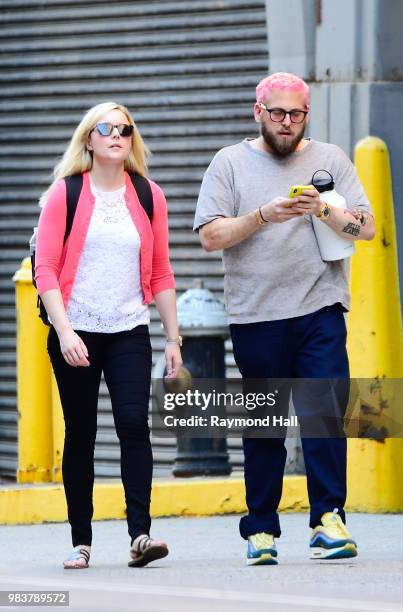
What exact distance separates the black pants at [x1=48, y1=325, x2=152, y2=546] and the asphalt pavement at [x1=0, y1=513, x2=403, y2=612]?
1.04ft

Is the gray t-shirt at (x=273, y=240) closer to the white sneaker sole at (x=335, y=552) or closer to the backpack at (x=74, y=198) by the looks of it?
the backpack at (x=74, y=198)

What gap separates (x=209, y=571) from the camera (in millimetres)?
6711

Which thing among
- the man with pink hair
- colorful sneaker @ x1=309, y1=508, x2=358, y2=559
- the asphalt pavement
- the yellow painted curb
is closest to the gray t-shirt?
the man with pink hair

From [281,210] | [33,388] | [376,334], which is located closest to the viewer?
[281,210]

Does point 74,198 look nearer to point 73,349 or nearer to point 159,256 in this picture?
point 159,256

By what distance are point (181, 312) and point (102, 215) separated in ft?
10.8

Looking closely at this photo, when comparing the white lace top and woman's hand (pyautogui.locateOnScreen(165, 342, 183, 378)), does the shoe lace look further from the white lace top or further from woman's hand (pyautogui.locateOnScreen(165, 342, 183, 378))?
the white lace top

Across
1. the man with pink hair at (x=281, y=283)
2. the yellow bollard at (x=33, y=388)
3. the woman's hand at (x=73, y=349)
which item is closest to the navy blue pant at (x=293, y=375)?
the man with pink hair at (x=281, y=283)

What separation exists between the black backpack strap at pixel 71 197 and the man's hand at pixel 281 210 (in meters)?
0.73

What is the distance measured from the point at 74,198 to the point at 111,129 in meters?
0.30

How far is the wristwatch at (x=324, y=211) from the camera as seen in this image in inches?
267

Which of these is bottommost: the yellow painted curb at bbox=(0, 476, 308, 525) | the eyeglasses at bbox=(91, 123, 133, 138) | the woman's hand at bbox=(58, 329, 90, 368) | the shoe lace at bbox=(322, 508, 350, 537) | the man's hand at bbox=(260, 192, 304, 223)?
the yellow painted curb at bbox=(0, 476, 308, 525)

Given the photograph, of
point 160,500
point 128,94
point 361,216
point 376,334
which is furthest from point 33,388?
point 361,216

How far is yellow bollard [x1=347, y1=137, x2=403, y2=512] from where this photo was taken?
9.04m
